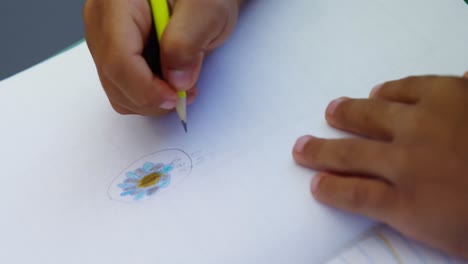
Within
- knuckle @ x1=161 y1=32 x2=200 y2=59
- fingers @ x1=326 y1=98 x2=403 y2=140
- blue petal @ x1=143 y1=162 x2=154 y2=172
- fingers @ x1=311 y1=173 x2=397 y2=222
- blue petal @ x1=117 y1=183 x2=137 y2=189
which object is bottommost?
fingers @ x1=311 y1=173 x2=397 y2=222

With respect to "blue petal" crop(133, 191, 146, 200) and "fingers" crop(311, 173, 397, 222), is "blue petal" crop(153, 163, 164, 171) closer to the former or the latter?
"blue petal" crop(133, 191, 146, 200)

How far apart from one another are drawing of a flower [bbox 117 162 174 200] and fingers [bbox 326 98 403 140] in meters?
0.15

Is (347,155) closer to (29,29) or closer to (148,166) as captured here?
(148,166)

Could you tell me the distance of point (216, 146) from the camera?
16.2 inches

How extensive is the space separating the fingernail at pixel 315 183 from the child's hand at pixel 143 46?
0.13 meters

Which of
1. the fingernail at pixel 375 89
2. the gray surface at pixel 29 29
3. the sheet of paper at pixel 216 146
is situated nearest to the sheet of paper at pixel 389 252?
the sheet of paper at pixel 216 146

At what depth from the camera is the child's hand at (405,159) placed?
33cm

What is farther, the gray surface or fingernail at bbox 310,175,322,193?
the gray surface

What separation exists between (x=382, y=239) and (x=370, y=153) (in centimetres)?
6

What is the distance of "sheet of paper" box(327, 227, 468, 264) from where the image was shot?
0.34m

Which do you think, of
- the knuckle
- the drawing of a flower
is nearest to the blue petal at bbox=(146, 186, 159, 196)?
the drawing of a flower

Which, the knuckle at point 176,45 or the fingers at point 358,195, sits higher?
the knuckle at point 176,45

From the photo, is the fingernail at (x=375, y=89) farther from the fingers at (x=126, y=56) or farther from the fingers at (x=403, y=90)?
the fingers at (x=126, y=56)

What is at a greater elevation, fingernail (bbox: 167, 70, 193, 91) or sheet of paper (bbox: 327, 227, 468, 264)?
fingernail (bbox: 167, 70, 193, 91)
